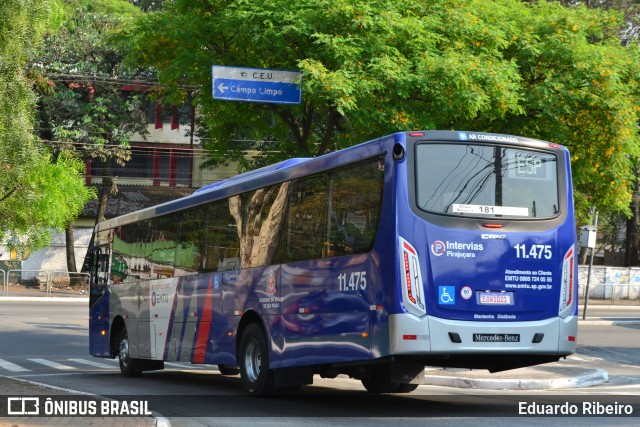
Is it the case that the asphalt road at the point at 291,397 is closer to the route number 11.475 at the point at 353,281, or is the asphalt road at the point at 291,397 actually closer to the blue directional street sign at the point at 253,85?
the route number 11.475 at the point at 353,281

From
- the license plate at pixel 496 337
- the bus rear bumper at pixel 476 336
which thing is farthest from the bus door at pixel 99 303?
the license plate at pixel 496 337

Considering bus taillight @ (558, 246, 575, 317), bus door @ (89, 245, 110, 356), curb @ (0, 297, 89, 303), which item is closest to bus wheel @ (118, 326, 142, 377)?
bus door @ (89, 245, 110, 356)

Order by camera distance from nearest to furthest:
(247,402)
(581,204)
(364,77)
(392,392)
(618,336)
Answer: (247,402) < (392,392) < (364,77) < (581,204) < (618,336)

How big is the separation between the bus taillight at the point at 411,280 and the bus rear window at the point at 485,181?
1.89 ft

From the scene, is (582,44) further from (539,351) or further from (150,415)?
(150,415)

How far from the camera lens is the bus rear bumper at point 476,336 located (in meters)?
11.9

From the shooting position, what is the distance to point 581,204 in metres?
23.2

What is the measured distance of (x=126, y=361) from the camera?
2138cm

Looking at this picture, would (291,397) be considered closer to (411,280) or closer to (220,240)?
(220,240)

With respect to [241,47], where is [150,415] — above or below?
below

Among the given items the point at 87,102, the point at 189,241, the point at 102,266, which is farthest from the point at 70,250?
the point at 189,241

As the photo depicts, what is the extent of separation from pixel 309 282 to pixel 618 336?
72.4 ft

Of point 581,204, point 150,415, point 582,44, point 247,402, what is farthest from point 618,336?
point 150,415

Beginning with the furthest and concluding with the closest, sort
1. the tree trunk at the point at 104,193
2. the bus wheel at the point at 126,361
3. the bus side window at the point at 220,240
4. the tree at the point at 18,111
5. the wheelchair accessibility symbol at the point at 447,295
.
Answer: the tree trunk at the point at 104,193 → the bus wheel at the point at 126,361 → the bus side window at the point at 220,240 → the tree at the point at 18,111 → the wheelchair accessibility symbol at the point at 447,295
